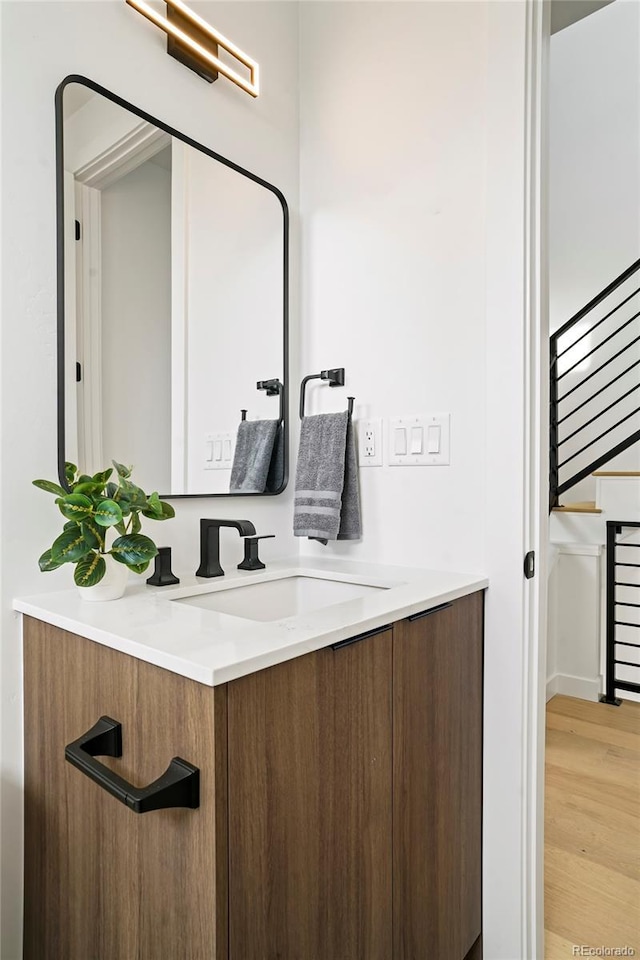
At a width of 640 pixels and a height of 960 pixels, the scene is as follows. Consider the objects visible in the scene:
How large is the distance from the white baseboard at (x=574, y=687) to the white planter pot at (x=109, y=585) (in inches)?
99.0

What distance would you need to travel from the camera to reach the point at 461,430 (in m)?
1.29

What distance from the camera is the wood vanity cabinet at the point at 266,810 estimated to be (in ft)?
2.22

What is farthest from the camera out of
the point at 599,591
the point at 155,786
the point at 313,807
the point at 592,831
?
the point at 599,591

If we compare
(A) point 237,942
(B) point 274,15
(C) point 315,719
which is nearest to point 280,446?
(C) point 315,719

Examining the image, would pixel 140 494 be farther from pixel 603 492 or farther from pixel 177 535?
pixel 603 492

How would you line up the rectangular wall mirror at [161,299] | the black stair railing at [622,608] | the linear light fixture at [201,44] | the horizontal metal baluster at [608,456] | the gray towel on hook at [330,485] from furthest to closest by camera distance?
the horizontal metal baluster at [608,456] < the black stair railing at [622,608] < the gray towel on hook at [330,485] < the linear light fixture at [201,44] < the rectangular wall mirror at [161,299]

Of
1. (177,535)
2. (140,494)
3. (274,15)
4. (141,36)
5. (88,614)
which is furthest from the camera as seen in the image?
(274,15)

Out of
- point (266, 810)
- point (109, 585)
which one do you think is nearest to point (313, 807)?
point (266, 810)

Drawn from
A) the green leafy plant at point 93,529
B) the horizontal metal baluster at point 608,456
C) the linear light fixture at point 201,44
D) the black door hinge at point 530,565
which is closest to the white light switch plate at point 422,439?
the black door hinge at point 530,565

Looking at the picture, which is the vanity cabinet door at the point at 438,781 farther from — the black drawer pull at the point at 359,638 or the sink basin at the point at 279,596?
the sink basin at the point at 279,596

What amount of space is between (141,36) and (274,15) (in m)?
0.56

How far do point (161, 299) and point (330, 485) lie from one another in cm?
61

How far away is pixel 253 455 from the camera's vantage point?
4.93 feet

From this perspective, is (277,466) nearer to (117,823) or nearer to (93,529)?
(93,529)
